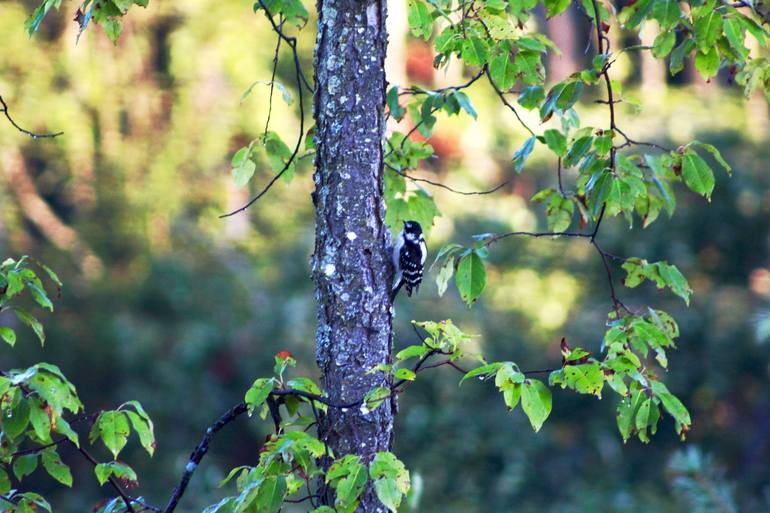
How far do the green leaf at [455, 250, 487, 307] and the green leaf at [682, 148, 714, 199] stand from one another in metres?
0.59

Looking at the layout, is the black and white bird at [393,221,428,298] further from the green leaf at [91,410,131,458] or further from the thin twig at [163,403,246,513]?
the green leaf at [91,410,131,458]

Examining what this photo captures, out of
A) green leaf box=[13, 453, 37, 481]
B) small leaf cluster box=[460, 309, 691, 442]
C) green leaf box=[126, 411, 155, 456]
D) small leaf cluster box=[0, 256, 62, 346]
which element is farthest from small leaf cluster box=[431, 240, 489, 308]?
green leaf box=[13, 453, 37, 481]

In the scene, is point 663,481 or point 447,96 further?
point 663,481

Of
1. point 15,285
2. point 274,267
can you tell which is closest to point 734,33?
point 15,285

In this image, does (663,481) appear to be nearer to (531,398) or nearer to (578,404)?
(578,404)

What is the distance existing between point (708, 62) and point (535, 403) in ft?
Answer: 3.51

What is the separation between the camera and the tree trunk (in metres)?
2.48

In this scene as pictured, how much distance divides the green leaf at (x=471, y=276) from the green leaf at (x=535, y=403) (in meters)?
0.38

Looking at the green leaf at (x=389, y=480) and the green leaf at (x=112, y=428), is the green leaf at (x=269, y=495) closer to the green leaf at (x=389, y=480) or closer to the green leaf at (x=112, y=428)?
the green leaf at (x=389, y=480)

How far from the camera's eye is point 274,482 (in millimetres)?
2104

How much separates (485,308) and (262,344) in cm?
179

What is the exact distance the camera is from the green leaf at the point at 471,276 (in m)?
2.38

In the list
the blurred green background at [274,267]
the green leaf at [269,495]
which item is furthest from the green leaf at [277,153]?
the blurred green background at [274,267]

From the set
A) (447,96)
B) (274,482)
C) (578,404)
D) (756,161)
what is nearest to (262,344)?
(578,404)
